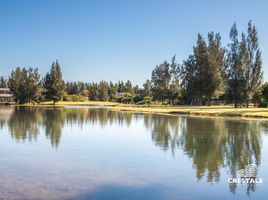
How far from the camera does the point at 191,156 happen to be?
22.9 metres

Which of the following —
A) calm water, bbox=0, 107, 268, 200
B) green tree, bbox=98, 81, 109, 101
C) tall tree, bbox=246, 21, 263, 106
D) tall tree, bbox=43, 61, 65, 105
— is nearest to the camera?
calm water, bbox=0, 107, 268, 200

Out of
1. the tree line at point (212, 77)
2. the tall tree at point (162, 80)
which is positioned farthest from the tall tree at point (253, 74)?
the tall tree at point (162, 80)

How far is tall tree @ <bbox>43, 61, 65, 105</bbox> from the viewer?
13762 cm

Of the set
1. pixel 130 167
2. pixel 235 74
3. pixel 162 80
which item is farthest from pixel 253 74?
pixel 130 167

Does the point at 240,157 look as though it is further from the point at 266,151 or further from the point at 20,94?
the point at 20,94

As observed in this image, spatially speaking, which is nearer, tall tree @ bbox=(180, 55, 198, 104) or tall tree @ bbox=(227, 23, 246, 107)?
tall tree @ bbox=(227, 23, 246, 107)

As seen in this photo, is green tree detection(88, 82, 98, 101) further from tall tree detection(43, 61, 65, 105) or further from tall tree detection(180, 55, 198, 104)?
tall tree detection(180, 55, 198, 104)

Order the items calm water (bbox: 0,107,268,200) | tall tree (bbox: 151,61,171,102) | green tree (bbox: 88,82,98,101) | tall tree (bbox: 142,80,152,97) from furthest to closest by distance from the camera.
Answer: green tree (bbox: 88,82,98,101), tall tree (bbox: 142,80,152,97), tall tree (bbox: 151,61,171,102), calm water (bbox: 0,107,268,200)

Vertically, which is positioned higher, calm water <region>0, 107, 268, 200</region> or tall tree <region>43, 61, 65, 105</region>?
tall tree <region>43, 61, 65, 105</region>

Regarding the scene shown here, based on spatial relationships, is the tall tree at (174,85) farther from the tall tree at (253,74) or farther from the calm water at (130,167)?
the calm water at (130,167)

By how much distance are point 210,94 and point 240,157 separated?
7294 centimetres

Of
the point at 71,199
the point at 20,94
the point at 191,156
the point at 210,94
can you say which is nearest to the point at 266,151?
the point at 191,156

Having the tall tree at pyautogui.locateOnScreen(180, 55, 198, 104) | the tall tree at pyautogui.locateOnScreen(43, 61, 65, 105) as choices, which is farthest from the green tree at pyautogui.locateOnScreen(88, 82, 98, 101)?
the tall tree at pyautogui.locateOnScreen(180, 55, 198, 104)

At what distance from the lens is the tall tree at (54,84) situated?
138 m
